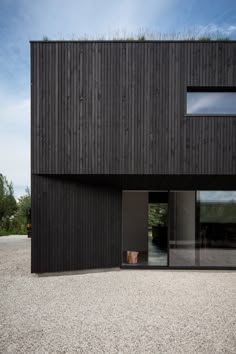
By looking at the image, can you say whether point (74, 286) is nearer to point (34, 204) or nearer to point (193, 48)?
point (34, 204)

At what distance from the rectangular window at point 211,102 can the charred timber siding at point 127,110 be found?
0.22 m

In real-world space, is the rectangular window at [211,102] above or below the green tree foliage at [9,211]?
above

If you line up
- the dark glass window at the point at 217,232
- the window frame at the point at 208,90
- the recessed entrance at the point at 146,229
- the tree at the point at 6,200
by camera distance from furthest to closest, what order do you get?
the tree at the point at 6,200
the recessed entrance at the point at 146,229
the dark glass window at the point at 217,232
the window frame at the point at 208,90

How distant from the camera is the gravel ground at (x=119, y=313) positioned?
432 centimetres

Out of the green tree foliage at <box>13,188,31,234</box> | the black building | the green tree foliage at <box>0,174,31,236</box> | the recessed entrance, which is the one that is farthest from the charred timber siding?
the green tree foliage at <box>0,174,31,236</box>

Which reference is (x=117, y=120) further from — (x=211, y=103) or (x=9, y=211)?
(x=9, y=211)

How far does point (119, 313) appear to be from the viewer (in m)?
5.59

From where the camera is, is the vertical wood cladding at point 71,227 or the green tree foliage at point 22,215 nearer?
the vertical wood cladding at point 71,227

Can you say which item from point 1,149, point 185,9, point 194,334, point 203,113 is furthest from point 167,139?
point 1,149

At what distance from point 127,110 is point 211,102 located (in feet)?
8.04

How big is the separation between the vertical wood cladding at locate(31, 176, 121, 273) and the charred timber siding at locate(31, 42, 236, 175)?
70cm

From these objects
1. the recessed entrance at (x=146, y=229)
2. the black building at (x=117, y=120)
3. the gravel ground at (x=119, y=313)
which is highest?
the black building at (x=117, y=120)

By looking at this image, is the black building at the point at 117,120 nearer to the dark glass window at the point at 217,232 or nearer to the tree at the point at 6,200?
the dark glass window at the point at 217,232

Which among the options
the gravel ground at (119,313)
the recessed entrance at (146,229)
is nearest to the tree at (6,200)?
the recessed entrance at (146,229)
